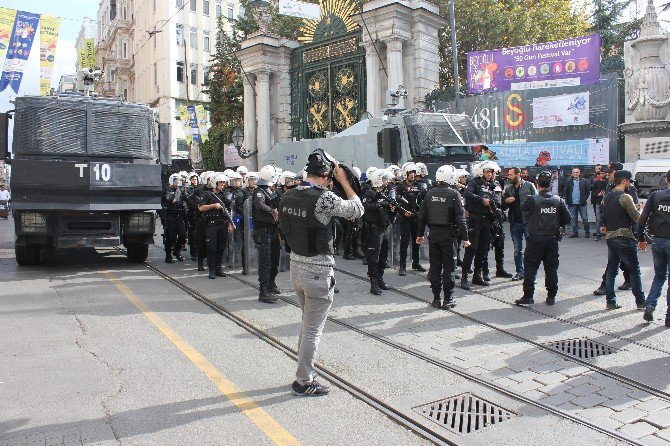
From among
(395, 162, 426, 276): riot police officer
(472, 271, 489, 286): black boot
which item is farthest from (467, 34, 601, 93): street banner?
(472, 271, 489, 286): black boot

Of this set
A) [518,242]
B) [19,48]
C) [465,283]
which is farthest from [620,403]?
[19,48]

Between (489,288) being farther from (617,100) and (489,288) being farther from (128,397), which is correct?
(617,100)

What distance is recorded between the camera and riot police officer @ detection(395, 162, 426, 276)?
10.9 m

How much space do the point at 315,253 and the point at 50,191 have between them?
25.6 feet

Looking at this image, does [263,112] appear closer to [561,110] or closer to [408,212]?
[561,110]

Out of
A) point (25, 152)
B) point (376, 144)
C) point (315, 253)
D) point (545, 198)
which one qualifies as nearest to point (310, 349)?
point (315, 253)

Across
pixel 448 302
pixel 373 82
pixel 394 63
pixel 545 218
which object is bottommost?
pixel 448 302

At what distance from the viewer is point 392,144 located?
13719mm

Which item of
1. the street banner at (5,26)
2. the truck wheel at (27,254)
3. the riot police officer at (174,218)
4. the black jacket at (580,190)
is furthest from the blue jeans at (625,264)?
the street banner at (5,26)

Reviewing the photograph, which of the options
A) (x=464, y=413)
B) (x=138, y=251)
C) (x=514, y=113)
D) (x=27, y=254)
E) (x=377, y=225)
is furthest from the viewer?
(x=514, y=113)

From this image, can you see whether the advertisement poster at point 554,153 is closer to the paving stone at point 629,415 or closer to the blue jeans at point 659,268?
the blue jeans at point 659,268

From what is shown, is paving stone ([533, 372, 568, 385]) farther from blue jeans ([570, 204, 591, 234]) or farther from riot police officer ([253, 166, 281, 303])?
blue jeans ([570, 204, 591, 234])

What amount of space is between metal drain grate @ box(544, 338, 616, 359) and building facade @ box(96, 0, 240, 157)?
44.2m

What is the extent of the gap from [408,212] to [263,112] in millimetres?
18994
